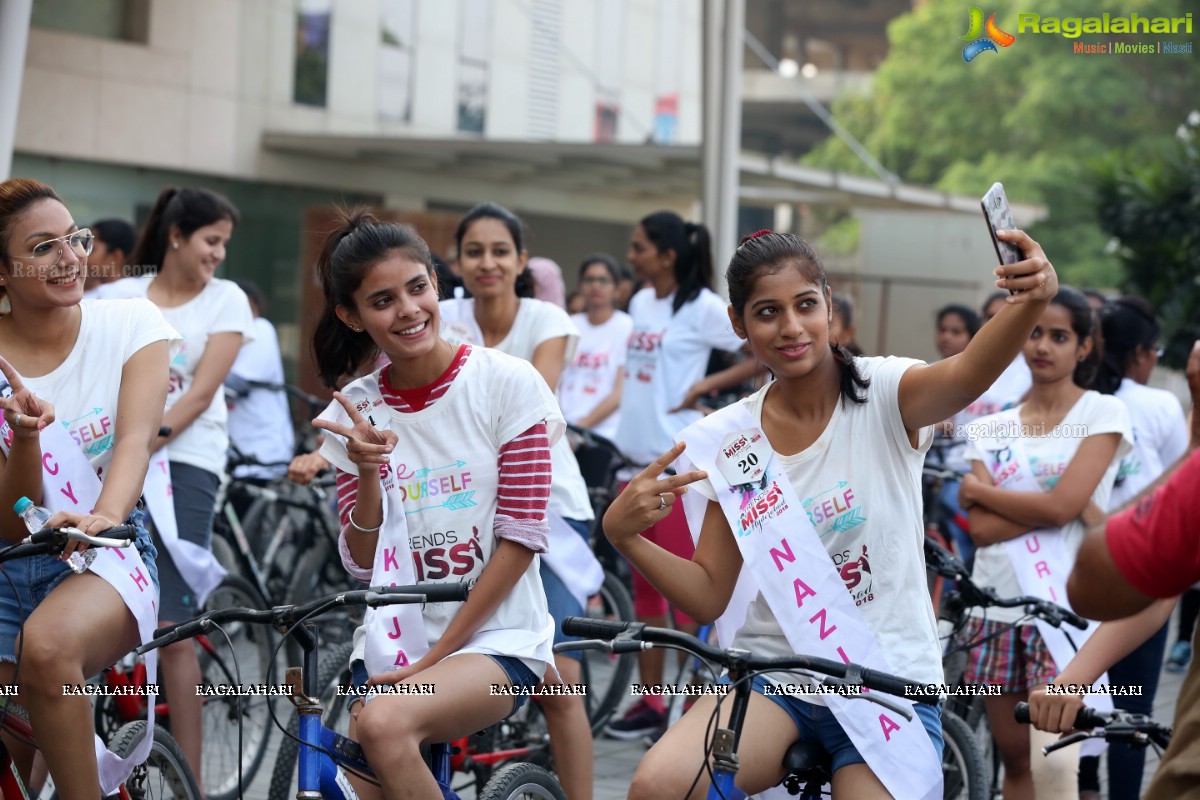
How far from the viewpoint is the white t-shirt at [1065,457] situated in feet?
16.4

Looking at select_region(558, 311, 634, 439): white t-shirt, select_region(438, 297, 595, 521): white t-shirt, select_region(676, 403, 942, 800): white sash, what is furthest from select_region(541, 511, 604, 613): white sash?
select_region(558, 311, 634, 439): white t-shirt

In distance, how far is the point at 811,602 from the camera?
135 inches

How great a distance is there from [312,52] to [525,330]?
13541 mm

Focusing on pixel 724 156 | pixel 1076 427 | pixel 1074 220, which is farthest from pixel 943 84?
pixel 1076 427

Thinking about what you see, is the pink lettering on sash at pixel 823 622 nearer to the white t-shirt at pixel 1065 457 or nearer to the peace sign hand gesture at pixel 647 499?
the peace sign hand gesture at pixel 647 499

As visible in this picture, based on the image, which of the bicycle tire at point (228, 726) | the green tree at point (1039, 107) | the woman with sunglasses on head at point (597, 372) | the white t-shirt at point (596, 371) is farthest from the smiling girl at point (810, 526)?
the green tree at point (1039, 107)

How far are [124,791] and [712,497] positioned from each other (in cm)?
178

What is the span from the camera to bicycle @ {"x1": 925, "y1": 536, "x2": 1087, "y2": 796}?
4617mm

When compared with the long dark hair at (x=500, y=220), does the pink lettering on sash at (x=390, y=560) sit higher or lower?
lower

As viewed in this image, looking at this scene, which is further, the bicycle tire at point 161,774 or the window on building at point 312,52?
the window on building at point 312,52

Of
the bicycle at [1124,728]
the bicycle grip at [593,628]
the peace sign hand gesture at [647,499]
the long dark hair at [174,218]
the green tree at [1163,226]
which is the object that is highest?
the green tree at [1163,226]

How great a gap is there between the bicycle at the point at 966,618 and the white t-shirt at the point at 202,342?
2.70 metres

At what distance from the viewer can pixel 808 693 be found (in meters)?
3.42

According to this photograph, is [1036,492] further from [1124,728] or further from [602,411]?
[602,411]
